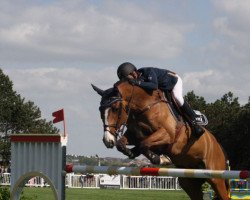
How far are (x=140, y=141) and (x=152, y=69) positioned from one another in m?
0.79

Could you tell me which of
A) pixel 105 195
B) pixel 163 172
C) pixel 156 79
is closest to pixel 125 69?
pixel 156 79

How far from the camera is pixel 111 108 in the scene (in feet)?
21.2

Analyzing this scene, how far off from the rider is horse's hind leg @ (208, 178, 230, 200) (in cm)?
52

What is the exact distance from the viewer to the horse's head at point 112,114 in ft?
20.6

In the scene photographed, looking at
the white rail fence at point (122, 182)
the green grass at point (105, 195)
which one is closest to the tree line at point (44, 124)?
the white rail fence at point (122, 182)

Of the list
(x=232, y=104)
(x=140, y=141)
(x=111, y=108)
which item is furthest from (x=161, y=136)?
(x=232, y=104)

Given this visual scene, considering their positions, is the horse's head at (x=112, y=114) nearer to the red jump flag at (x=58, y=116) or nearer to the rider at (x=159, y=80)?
the rider at (x=159, y=80)

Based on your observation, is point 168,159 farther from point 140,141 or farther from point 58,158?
point 58,158

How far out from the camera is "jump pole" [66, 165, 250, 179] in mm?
5694

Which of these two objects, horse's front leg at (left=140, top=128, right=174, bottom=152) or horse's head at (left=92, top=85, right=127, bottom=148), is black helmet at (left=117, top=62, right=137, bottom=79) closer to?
horse's head at (left=92, top=85, right=127, bottom=148)

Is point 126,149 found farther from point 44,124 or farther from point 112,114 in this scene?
point 44,124

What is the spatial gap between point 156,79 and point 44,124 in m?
51.8

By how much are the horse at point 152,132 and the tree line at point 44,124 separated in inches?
1592

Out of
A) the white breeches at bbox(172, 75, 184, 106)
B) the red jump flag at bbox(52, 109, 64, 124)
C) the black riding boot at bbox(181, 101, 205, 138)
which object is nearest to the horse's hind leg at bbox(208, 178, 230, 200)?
the black riding boot at bbox(181, 101, 205, 138)
